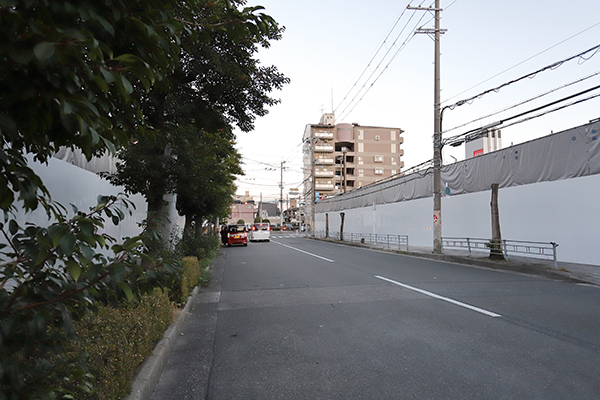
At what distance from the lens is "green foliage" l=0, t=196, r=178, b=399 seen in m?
1.46

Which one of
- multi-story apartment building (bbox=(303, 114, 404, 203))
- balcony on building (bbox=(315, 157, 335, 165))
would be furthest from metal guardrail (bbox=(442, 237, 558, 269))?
multi-story apartment building (bbox=(303, 114, 404, 203))

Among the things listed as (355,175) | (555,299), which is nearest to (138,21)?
(555,299)

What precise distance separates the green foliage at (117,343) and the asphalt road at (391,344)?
18.3 inches

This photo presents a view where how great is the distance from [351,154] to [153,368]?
235 ft

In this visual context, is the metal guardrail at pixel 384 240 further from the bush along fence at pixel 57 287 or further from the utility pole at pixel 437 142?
the bush along fence at pixel 57 287

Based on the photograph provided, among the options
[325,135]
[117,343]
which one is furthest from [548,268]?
[325,135]

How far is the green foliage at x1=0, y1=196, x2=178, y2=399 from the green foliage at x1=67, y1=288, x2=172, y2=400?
70cm

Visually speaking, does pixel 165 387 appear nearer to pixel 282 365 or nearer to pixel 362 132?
pixel 282 365

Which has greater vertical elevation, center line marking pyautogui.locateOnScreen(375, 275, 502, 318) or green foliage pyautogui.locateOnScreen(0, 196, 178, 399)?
green foliage pyautogui.locateOnScreen(0, 196, 178, 399)

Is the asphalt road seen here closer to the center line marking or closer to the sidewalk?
the center line marking

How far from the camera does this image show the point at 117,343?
148 inches

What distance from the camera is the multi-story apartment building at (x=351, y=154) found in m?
73.7

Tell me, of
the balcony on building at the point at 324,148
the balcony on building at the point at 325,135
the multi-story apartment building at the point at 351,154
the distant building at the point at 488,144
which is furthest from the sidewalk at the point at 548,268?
the balcony on building at the point at 325,135

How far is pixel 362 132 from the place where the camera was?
247ft
